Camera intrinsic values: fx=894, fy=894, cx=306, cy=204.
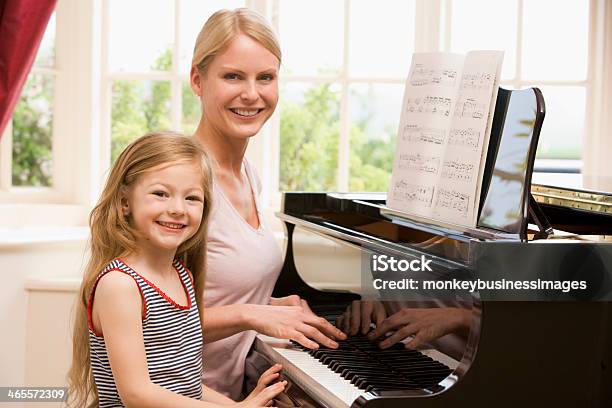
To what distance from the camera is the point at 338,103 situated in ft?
12.5

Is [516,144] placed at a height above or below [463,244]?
above

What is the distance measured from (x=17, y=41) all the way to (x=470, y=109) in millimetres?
2113

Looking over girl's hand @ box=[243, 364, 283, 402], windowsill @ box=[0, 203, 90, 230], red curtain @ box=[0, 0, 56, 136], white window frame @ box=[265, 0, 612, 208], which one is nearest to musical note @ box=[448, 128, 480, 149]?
girl's hand @ box=[243, 364, 283, 402]

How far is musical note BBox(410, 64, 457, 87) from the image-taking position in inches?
74.7

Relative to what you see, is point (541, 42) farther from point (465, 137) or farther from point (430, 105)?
point (465, 137)

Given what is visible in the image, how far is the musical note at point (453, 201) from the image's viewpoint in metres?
1.76

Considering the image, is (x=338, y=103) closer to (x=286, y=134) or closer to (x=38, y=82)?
(x=286, y=134)

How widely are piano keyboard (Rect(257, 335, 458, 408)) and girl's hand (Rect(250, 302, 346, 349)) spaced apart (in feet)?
0.09


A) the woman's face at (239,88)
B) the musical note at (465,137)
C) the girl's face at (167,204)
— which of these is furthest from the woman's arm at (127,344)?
the musical note at (465,137)

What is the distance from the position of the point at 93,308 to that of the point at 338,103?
2159mm

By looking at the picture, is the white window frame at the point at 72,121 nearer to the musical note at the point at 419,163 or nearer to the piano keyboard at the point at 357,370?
the piano keyboard at the point at 357,370

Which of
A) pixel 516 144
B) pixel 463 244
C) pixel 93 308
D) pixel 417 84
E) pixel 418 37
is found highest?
pixel 418 37

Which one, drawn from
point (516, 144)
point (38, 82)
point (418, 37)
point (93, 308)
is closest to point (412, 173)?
point (516, 144)

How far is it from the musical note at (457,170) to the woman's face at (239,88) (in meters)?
0.59
